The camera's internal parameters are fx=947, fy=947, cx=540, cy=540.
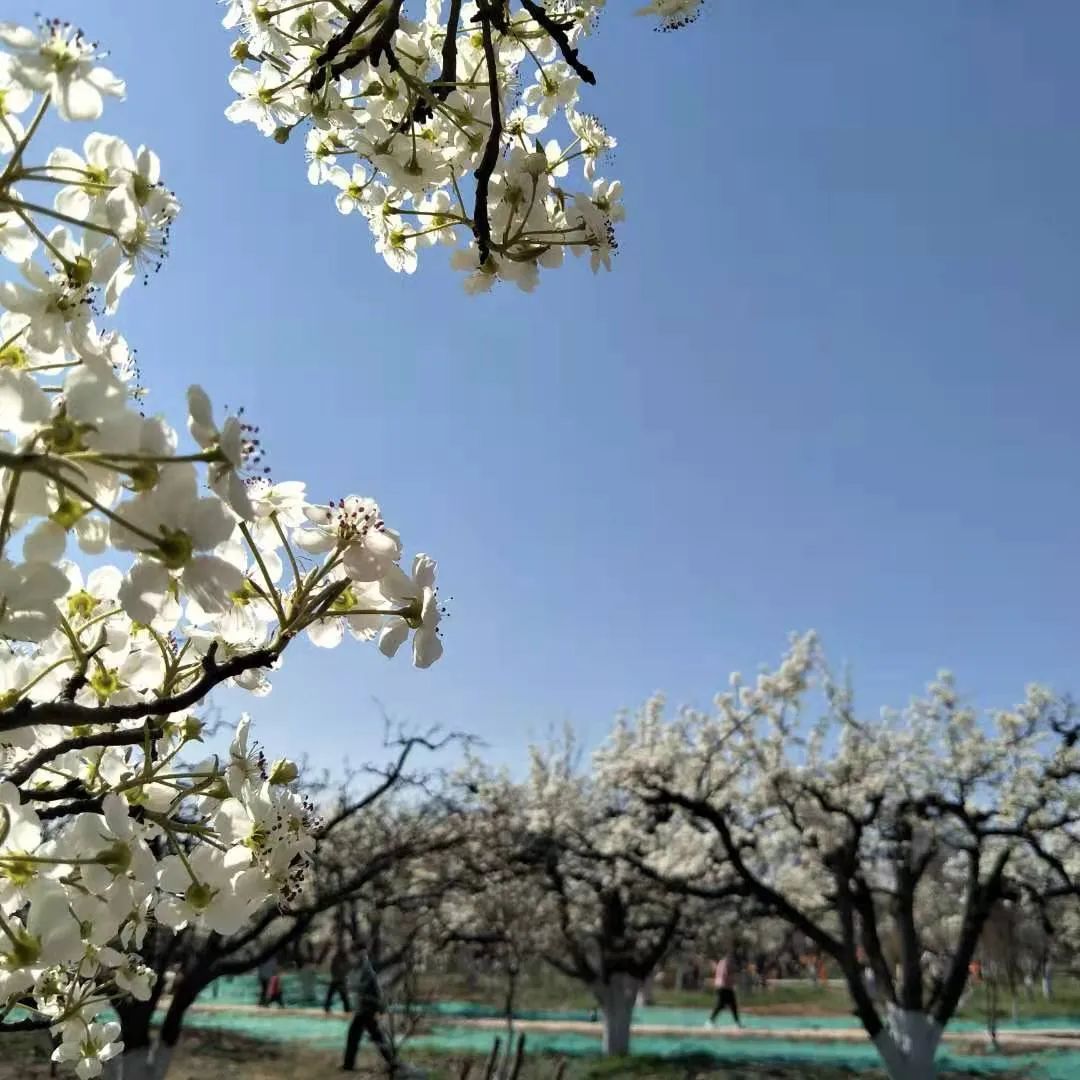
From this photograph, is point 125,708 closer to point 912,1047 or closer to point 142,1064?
point 142,1064

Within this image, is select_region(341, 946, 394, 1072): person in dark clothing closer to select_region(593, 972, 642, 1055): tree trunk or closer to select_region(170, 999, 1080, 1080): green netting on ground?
select_region(170, 999, 1080, 1080): green netting on ground

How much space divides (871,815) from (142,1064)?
7.28 metres

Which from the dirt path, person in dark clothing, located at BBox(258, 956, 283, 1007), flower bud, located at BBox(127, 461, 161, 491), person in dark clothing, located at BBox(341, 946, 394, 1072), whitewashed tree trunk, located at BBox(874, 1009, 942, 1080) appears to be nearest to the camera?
flower bud, located at BBox(127, 461, 161, 491)

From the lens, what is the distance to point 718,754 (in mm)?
12711

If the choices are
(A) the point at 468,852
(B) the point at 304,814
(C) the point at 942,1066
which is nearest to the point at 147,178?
(B) the point at 304,814

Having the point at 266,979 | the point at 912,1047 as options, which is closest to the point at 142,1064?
the point at 912,1047

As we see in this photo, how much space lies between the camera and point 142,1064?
6922mm

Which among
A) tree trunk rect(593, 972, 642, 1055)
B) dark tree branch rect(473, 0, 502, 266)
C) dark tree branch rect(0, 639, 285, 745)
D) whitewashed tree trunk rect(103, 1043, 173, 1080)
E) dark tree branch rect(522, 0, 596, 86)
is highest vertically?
dark tree branch rect(522, 0, 596, 86)

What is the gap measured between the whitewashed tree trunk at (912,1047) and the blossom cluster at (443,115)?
957 centimetres

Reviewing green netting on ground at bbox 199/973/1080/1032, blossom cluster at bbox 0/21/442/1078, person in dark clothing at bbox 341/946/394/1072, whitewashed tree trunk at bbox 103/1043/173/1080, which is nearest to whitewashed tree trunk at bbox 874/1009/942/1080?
person in dark clothing at bbox 341/946/394/1072

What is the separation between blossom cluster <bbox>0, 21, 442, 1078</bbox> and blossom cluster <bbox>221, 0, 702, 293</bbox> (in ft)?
1.65

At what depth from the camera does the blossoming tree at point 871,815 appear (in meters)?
8.85

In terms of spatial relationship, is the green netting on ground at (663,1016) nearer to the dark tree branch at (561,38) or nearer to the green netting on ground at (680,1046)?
the green netting on ground at (680,1046)

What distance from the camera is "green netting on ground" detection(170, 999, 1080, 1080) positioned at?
13.7 meters
